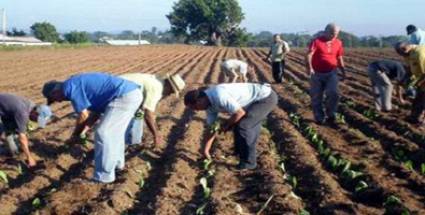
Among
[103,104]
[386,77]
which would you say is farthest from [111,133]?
[386,77]

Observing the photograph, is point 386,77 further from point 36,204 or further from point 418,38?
point 36,204

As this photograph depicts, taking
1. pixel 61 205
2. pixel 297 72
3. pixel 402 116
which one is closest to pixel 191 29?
pixel 297 72

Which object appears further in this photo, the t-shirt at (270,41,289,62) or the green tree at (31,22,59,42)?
the green tree at (31,22,59,42)

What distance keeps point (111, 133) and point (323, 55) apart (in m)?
4.97

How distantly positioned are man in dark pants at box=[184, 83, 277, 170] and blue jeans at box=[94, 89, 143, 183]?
0.59 metres

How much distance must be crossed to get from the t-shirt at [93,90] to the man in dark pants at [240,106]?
27.4 inches

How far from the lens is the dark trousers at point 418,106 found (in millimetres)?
9945

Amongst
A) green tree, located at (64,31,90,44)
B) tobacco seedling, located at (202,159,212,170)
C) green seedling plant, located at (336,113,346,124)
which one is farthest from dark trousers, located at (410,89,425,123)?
green tree, located at (64,31,90,44)

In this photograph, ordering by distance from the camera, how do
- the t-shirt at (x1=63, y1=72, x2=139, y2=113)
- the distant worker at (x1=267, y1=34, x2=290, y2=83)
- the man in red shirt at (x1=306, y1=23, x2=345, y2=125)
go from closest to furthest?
the t-shirt at (x1=63, y1=72, x2=139, y2=113), the man in red shirt at (x1=306, y1=23, x2=345, y2=125), the distant worker at (x1=267, y1=34, x2=290, y2=83)

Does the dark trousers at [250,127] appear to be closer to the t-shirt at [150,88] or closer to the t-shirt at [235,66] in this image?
the t-shirt at [150,88]

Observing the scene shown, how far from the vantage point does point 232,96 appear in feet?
22.3

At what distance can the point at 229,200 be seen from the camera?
6.09 m

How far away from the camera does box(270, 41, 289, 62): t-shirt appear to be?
16.2 meters

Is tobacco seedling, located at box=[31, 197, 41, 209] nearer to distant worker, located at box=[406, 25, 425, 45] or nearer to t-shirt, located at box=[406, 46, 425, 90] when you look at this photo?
t-shirt, located at box=[406, 46, 425, 90]
